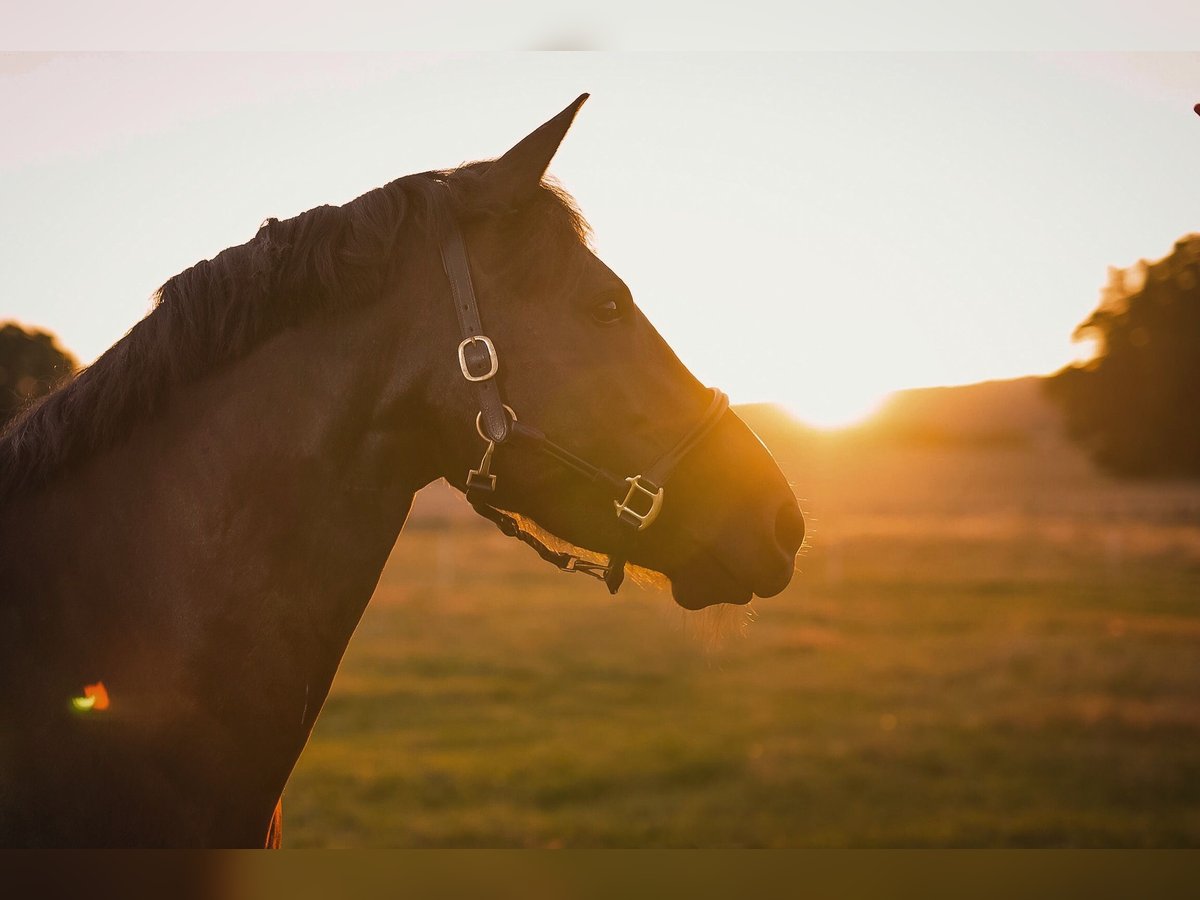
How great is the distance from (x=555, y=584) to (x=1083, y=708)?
41.5 ft

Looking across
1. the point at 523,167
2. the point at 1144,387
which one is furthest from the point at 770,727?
the point at 1144,387

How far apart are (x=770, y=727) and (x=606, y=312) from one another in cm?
890

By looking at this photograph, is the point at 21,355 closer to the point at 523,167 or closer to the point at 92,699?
the point at 92,699

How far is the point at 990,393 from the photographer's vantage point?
197 feet

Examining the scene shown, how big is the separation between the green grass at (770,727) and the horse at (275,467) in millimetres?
845

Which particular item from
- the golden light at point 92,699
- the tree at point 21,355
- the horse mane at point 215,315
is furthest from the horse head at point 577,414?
the tree at point 21,355

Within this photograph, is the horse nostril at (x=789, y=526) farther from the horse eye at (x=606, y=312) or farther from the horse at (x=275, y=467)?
the horse eye at (x=606, y=312)

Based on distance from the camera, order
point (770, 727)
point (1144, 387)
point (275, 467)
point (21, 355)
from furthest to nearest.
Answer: point (1144, 387), point (770, 727), point (21, 355), point (275, 467)

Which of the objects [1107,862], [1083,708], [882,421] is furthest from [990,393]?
[1107,862]

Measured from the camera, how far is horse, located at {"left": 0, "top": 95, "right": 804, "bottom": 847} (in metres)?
1.99

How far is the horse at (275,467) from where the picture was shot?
78.4 inches

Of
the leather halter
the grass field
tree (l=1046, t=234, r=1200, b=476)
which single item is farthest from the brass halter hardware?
tree (l=1046, t=234, r=1200, b=476)

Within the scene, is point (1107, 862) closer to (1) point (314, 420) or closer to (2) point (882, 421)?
(1) point (314, 420)

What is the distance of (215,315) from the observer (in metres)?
2.09
